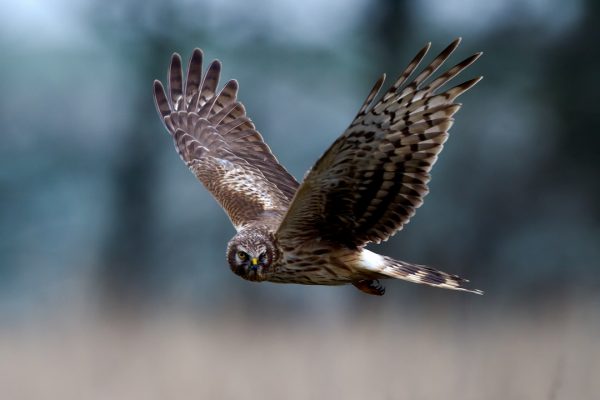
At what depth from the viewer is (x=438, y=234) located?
906 cm

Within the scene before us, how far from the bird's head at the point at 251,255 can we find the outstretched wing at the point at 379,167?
91 mm

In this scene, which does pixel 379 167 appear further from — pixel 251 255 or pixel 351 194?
pixel 251 255

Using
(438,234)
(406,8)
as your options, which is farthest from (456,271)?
(406,8)

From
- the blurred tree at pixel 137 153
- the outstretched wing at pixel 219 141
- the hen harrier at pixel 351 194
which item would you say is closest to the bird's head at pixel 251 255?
the hen harrier at pixel 351 194

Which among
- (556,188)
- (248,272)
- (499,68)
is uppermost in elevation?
(499,68)

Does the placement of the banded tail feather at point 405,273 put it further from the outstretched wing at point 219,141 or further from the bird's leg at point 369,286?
the outstretched wing at point 219,141

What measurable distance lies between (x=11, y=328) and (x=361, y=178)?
115 inches

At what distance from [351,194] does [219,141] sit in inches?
52.5

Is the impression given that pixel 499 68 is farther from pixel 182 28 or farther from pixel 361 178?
pixel 361 178

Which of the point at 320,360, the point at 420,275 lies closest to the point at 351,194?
the point at 420,275

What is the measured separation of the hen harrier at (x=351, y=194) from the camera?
Result: 363 centimetres

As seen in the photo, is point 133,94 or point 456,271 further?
point 133,94

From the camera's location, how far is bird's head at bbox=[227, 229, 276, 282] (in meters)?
3.87

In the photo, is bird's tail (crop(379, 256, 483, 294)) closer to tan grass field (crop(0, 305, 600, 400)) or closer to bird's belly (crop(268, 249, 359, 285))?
bird's belly (crop(268, 249, 359, 285))
